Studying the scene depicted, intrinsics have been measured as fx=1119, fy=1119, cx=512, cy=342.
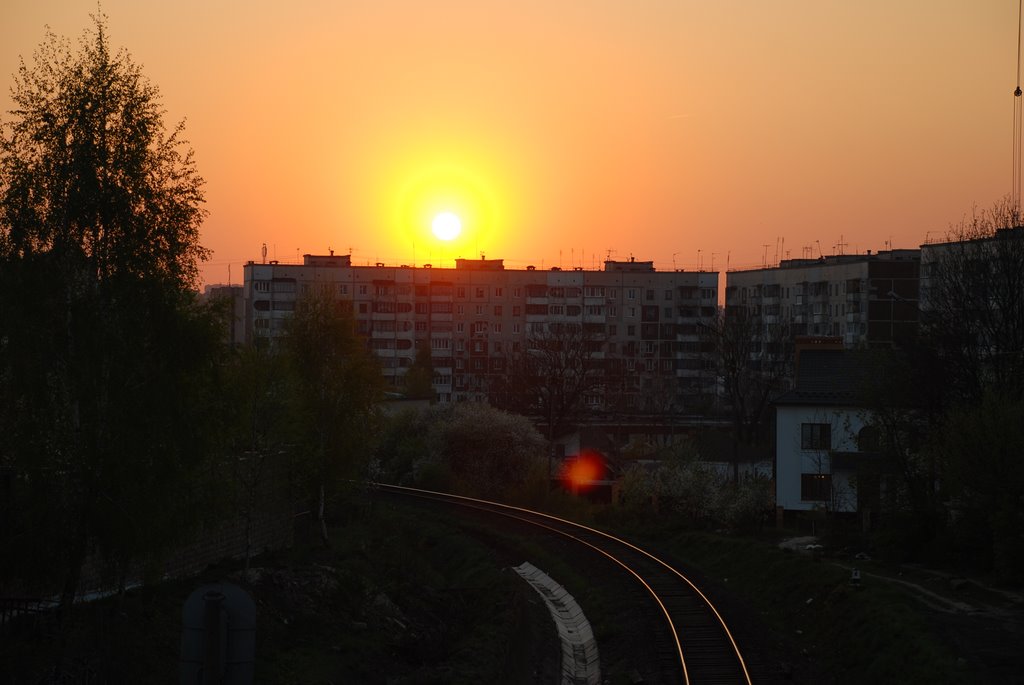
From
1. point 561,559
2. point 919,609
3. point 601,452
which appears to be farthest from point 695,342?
point 919,609

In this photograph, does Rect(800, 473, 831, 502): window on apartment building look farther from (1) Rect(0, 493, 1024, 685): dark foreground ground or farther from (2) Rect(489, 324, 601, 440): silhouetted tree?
(2) Rect(489, 324, 601, 440): silhouetted tree

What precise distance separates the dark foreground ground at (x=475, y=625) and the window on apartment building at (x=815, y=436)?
11.7 meters

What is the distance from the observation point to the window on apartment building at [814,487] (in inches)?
1816

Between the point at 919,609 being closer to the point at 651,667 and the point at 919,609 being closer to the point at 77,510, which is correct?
the point at 651,667

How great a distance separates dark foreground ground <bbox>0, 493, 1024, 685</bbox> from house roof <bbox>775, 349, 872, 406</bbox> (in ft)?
40.6

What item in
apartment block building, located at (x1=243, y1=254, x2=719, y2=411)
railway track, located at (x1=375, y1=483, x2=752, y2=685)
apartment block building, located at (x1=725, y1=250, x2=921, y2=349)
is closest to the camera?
railway track, located at (x1=375, y1=483, x2=752, y2=685)

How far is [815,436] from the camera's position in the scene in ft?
154

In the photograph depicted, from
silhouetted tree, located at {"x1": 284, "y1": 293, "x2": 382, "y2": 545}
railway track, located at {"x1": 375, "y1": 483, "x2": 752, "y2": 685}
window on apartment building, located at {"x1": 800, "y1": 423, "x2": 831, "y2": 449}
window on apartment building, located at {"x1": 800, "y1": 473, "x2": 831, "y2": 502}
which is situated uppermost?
silhouetted tree, located at {"x1": 284, "y1": 293, "x2": 382, "y2": 545}

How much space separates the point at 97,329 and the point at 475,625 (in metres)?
13.2

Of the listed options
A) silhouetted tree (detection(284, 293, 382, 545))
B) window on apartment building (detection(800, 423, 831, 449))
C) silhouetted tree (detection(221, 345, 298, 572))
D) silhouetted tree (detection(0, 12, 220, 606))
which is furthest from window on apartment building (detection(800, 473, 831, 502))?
silhouetted tree (detection(0, 12, 220, 606))

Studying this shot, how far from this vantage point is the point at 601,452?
73.1 m

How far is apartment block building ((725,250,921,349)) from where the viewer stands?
112 meters

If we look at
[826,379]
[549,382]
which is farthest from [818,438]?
[549,382]

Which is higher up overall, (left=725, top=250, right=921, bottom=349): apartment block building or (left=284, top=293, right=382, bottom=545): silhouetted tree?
(left=725, top=250, right=921, bottom=349): apartment block building
